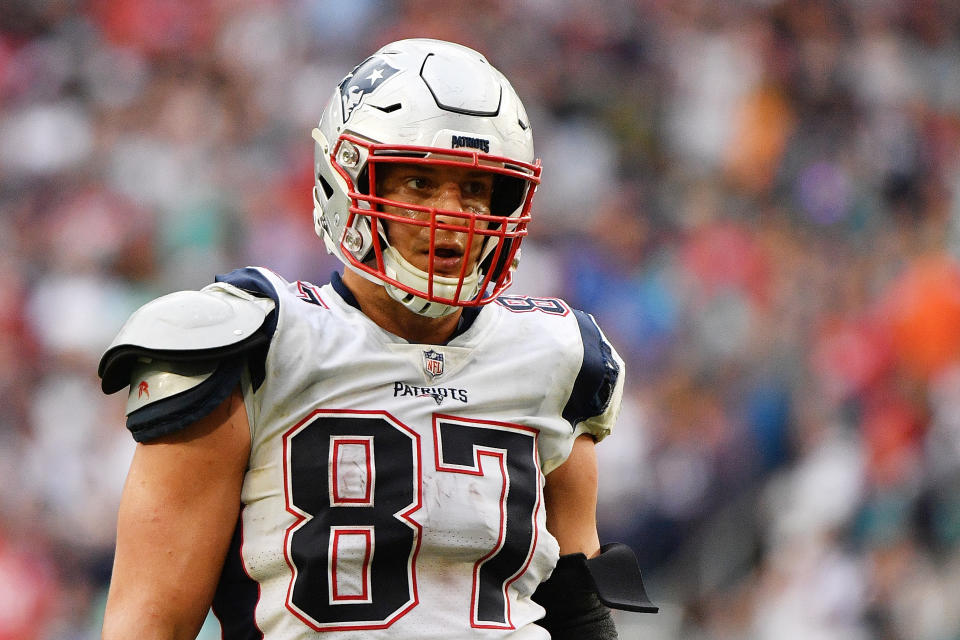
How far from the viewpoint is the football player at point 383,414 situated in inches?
73.8

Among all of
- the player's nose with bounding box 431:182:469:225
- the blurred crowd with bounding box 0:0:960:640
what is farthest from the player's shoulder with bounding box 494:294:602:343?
the blurred crowd with bounding box 0:0:960:640

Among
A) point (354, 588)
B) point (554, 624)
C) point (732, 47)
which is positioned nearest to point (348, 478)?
point (354, 588)

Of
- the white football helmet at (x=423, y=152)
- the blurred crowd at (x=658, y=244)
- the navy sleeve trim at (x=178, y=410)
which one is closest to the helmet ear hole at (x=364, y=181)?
the white football helmet at (x=423, y=152)

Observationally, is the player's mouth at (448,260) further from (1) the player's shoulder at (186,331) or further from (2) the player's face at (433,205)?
(1) the player's shoulder at (186,331)

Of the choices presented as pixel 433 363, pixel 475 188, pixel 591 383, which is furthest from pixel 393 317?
pixel 591 383

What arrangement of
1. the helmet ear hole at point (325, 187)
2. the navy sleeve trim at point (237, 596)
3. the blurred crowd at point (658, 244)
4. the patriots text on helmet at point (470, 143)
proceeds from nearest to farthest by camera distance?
the navy sleeve trim at point (237, 596) < the patriots text on helmet at point (470, 143) < the helmet ear hole at point (325, 187) < the blurred crowd at point (658, 244)

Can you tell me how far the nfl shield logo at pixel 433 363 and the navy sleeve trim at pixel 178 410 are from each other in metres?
0.33

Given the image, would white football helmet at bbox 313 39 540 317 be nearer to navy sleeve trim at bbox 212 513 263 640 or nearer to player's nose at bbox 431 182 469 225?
player's nose at bbox 431 182 469 225

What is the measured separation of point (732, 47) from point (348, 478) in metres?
5.83

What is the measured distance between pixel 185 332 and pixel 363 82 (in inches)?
20.8

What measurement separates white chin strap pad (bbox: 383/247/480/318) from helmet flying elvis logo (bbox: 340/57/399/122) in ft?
0.81

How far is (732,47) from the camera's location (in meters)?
7.30

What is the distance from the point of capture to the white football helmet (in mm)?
2041

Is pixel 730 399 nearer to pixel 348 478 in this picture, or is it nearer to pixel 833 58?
pixel 833 58
